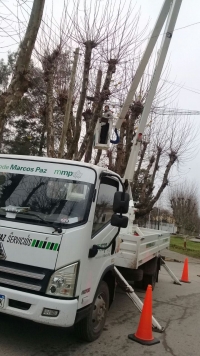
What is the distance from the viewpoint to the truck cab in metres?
3.87

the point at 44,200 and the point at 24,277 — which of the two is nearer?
the point at 24,277

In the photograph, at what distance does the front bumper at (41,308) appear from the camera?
3.79m

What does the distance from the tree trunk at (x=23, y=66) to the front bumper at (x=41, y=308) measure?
4.55 m

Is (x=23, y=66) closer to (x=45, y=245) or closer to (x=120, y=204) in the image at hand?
(x=120, y=204)

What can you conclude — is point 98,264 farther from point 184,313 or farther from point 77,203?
point 184,313

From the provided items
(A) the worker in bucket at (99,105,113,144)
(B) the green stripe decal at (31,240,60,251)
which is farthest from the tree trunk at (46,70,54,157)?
(B) the green stripe decal at (31,240,60,251)

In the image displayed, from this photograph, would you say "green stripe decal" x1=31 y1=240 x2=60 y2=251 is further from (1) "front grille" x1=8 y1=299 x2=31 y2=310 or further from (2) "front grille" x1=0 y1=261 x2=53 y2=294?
(1) "front grille" x1=8 y1=299 x2=31 y2=310

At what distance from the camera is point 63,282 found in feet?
12.7

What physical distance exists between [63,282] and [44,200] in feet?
3.43

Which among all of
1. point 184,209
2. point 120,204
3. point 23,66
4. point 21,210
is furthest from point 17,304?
point 184,209

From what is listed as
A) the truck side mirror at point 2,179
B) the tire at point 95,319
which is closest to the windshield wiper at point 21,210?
the truck side mirror at point 2,179

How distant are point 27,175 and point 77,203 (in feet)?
2.69

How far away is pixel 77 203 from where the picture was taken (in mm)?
4367

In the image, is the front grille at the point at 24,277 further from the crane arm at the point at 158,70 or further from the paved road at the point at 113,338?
the crane arm at the point at 158,70
